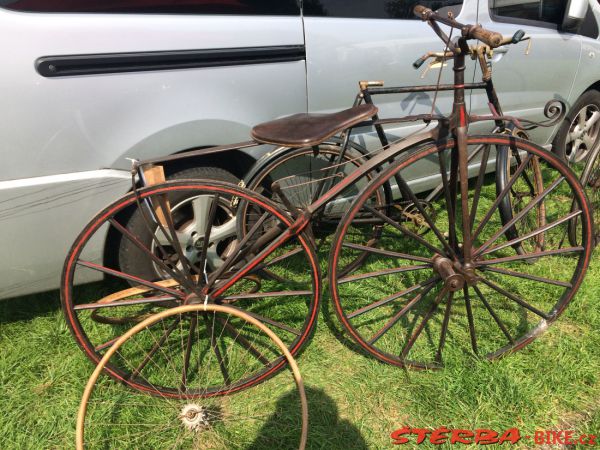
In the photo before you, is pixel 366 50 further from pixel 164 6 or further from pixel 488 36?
pixel 164 6

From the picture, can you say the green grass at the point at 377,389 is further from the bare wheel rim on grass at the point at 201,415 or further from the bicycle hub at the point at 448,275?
the bicycle hub at the point at 448,275

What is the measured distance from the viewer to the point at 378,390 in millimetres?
1988

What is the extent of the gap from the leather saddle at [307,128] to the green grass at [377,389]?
107 cm

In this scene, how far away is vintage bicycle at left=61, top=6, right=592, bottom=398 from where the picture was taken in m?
1.74

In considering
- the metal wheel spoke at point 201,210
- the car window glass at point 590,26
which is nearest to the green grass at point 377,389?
the metal wheel spoke at point 201,210

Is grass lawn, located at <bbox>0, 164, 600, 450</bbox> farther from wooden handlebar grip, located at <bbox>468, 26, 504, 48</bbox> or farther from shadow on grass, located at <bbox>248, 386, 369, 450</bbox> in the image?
wooden handlebar grip, located at <bbox>468, 26, 504, 48</bbox>

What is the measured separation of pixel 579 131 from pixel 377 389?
3088mm

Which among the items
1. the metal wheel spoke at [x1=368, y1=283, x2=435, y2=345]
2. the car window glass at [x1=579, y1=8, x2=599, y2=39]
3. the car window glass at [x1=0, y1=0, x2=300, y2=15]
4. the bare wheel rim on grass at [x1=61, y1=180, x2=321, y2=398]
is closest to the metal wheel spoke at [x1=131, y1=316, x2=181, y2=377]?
the bare wheel rim on grass at [x1=61, y1=180, x2=321, y2=398]

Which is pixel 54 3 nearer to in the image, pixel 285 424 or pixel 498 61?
pixel 285 424

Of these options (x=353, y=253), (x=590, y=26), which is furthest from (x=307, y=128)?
(x=590, y=26)

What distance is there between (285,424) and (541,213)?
201cm

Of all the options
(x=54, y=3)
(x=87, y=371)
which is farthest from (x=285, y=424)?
(x=54, y=3)

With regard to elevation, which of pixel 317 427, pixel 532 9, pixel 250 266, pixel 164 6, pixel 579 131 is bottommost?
pixel 317 427

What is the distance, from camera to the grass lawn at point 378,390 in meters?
1.82
